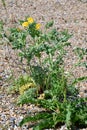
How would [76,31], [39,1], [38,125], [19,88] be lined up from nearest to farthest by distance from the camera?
[38,125]
[19,88]
[76,31]
[39,1]

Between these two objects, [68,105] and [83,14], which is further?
[83,14]

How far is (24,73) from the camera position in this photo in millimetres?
5848

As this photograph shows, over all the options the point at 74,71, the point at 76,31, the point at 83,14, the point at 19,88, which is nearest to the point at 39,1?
the point at 83,14

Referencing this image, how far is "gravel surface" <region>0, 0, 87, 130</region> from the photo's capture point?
4.93 metres

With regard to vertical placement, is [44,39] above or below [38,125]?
above

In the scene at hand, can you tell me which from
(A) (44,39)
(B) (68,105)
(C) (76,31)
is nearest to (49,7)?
(C) (76,31)

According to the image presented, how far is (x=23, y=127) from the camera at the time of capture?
464cm

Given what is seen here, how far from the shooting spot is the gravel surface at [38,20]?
16.2 feet

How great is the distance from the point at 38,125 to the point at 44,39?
1092mm

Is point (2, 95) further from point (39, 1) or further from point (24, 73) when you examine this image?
point (39, 1)

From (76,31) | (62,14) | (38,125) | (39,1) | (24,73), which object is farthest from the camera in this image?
(39,1)

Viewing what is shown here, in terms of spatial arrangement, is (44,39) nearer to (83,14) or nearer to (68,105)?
(68,105)

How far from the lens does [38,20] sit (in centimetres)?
859

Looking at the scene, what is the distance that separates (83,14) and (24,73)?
3.61 meters
